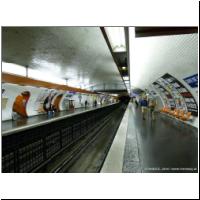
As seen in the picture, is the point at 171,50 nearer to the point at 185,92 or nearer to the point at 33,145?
the point at 185,92

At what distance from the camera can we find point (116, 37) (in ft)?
9.91

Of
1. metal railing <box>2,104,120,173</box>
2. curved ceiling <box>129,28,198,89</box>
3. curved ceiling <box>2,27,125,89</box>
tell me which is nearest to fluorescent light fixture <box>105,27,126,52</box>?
curved ceiling <box>2,27,125,89</box>

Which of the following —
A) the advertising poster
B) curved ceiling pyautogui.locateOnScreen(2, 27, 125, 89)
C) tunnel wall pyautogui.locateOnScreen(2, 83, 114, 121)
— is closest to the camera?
curved ceiling pyautogui.locateOnScreen(2, 27, 125, 89)

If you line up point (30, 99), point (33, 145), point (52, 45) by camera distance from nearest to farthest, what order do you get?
point (52, 45) → point (33, 145) → point (30, 99)

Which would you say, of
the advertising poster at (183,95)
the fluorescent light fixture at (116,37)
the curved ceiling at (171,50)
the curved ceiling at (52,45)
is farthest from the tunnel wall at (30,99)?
the advertising poster at (183,95)

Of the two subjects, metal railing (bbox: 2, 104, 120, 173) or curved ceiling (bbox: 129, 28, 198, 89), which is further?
metal railing (bbox: 2, 104, 120, 173)

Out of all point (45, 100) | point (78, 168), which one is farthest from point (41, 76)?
point (78, 168)

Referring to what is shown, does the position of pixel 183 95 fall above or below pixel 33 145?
above

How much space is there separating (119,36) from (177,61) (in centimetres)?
138

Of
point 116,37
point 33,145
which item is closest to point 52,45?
point 116,37

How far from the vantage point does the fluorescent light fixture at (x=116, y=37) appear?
2.60 m

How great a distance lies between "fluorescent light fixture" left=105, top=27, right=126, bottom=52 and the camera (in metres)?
2.60

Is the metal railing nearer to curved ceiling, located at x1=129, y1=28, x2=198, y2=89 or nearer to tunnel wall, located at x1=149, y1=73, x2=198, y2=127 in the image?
curved ceiling, located at x1=129, y1=28, x2=198, y2=89

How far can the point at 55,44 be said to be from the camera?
2922mm
